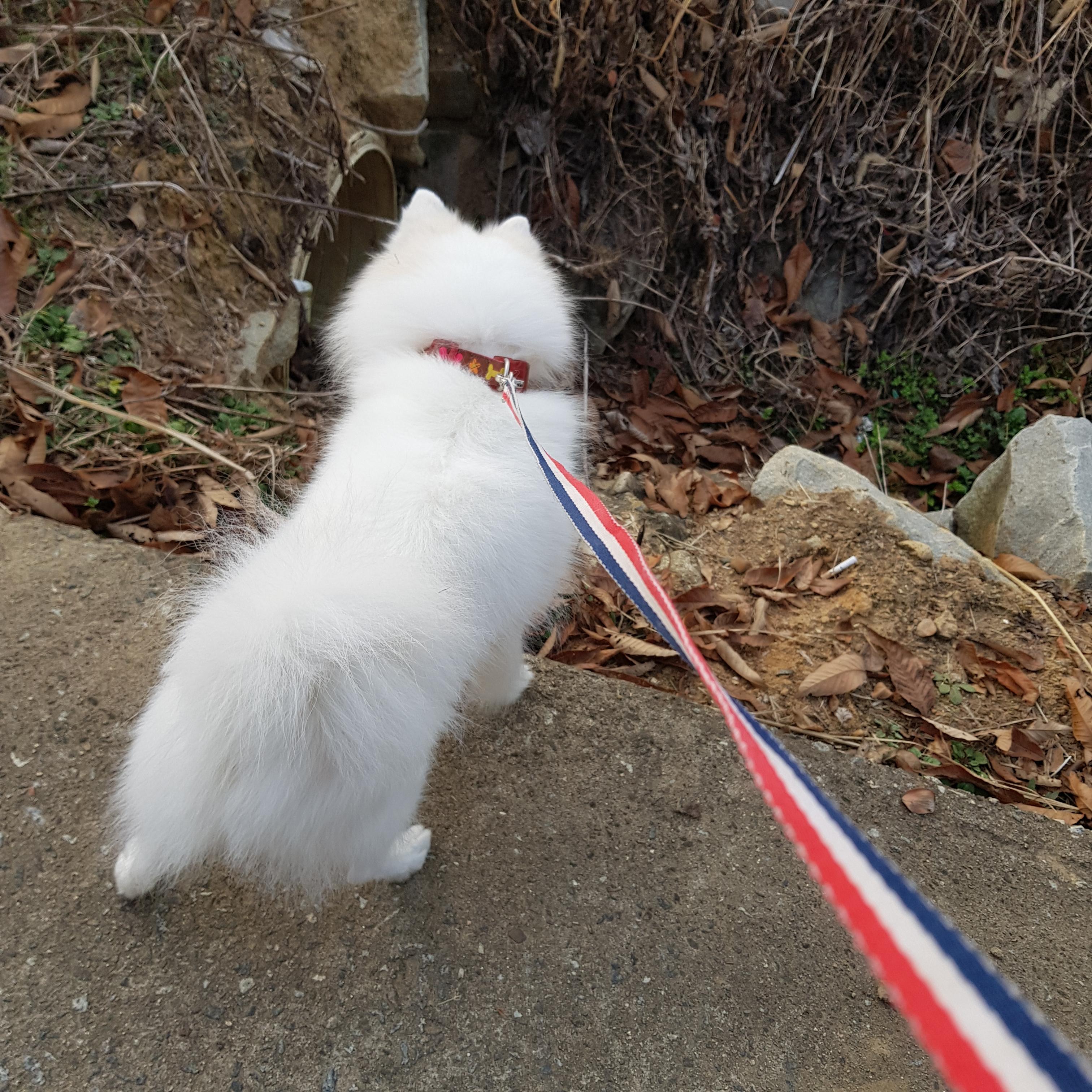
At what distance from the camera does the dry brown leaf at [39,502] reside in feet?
7.43

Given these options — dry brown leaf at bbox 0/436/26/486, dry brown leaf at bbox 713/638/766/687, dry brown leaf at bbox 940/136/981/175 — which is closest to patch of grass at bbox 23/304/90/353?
dry brown leaf at bbox 0/436/26/486

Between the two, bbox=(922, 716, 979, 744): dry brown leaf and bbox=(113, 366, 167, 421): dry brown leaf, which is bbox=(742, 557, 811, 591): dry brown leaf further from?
bbox=(113, 366, 167, 421): dry brown leaf

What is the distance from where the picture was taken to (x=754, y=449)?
428 cm

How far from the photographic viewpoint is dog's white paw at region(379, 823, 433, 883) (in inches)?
61.7

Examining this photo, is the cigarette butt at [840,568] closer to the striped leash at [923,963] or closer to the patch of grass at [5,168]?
the striped leash at [923,963]

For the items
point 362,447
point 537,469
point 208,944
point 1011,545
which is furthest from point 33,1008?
point 1011,545

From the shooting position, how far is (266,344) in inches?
138

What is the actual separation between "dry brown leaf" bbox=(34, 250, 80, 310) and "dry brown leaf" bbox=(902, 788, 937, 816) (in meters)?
3.52

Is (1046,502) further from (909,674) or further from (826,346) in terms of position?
(826,346)

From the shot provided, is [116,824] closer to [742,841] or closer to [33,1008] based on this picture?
[33,1008]

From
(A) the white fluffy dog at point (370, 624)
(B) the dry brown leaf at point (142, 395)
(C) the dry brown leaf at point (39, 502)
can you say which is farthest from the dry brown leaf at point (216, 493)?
(A) the white fluffy dog at point (370, 624)

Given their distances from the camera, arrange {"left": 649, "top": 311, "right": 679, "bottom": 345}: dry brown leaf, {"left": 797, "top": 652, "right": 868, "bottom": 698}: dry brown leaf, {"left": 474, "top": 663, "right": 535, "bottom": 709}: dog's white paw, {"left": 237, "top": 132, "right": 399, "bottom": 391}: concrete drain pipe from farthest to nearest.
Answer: {"left": 649, "top": 311, "right": 679, "bottom": 345}: dry brown leaf → {"left": 237, "top": 132, "right": 399, "bottom": 391}: concrete drain pipe → {"left": 797, "top": 652, "right": 868, "bottom": 698}: dry brown leaf → {"left": 474, "top": 663, "right": 535, "bottom": 709}: dog's white paw

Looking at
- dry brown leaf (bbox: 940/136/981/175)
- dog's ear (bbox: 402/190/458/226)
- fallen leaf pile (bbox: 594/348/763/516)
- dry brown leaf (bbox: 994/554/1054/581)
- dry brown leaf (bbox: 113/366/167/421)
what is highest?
dry brown leaf (bbox: 940/136/981/175)

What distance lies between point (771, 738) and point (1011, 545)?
300cm
